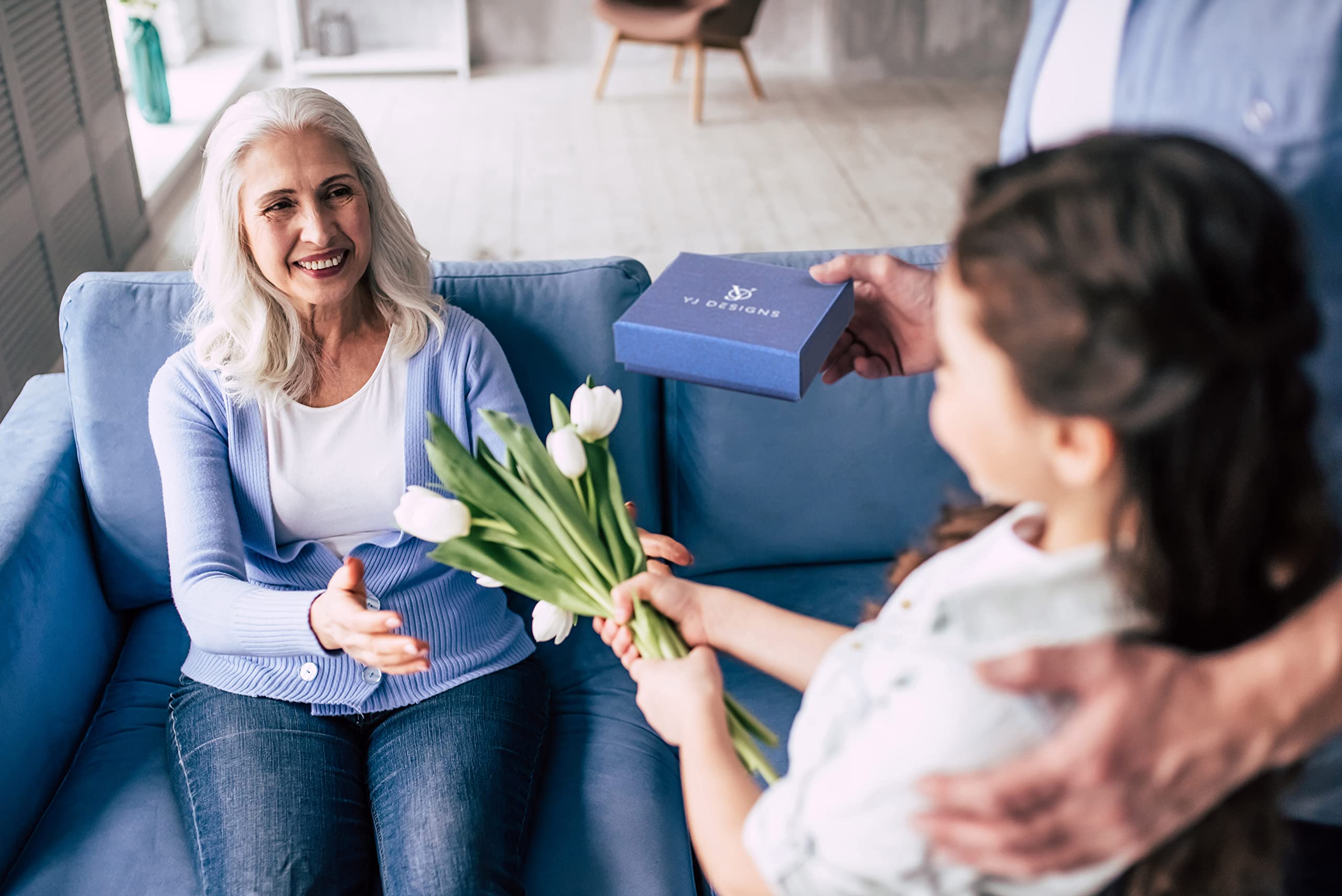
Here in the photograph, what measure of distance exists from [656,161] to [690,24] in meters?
0.80

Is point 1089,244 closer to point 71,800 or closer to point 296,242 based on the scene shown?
point 296,242

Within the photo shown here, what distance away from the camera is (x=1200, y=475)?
61cm

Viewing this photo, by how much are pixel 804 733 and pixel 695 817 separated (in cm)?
14

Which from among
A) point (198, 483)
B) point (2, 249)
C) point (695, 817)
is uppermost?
point (695, 817)

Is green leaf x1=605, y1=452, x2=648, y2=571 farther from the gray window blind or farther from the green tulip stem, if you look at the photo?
the gray window blind

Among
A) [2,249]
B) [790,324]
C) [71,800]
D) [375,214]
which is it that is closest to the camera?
[790,324]

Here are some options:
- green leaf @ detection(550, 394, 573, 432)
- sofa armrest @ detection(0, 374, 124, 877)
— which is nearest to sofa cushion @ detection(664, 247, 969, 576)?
green leaf @ detection(550, 394, 573, 432)

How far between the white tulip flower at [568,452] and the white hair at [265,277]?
62 centimetres

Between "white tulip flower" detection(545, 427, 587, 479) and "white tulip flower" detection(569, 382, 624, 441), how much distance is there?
0.08 ft

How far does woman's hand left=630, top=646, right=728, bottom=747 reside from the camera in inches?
35.3

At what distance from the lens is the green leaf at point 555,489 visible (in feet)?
3.54

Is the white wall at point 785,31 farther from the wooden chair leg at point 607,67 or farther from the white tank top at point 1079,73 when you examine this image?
the white tank top at point 1079,73

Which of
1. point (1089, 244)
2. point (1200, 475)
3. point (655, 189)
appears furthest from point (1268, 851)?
point (655, 189)

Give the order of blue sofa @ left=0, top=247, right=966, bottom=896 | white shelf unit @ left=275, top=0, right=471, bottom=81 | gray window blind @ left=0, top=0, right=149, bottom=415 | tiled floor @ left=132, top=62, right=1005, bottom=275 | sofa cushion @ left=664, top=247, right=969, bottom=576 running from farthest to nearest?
white shelf unit @ left=275, top=0, right=471, bottom=81
tiled floor @ left=132, top=62, right=1005, bottom=275
gray window blind @ left=0, top=0, right=149, bottom=415
sofa cushion @ left=664, top=247, right=969, bottom=576
blue sofa @ left=0, top=247, right=966, bottom=896
